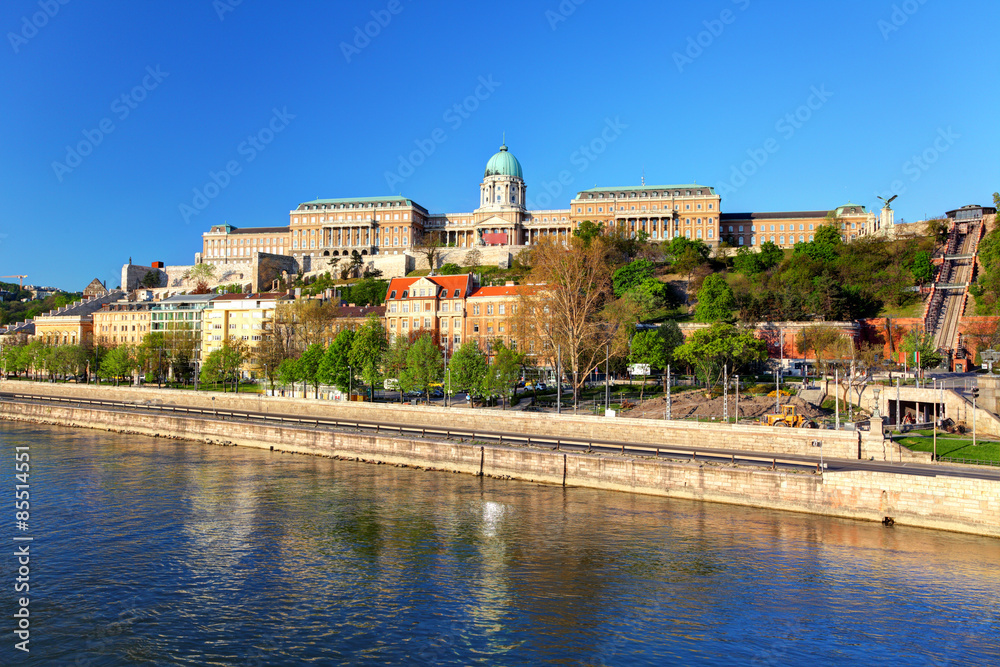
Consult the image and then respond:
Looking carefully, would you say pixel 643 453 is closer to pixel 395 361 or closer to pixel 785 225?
pixel 395 361

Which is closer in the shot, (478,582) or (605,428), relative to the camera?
(478,582)

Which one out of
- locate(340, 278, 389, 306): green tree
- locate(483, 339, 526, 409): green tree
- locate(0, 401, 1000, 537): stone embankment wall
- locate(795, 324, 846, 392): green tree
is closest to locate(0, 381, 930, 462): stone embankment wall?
locate(0, 401, 1000, 537): stone embankment wall

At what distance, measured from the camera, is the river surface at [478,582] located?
18062 millimetres

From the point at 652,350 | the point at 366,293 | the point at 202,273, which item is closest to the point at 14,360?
the point at 366,293

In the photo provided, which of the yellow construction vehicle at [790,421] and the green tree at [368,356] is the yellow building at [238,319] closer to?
the green tree at [368,356]

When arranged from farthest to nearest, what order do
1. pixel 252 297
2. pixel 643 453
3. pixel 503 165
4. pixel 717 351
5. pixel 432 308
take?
1. pixel 503 165
2. pixel 252 297
3. pixel 432 308
4. pixel 717 351
5. pixel 643 453

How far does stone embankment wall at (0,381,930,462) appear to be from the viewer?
35.8m

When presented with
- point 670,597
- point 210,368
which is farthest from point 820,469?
point 210,368

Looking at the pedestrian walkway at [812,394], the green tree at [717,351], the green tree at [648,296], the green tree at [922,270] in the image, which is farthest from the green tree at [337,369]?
the green tree at [922,270]

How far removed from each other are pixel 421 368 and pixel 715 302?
4050cm

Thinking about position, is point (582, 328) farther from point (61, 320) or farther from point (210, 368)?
point (61, 320)

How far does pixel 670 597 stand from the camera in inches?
843

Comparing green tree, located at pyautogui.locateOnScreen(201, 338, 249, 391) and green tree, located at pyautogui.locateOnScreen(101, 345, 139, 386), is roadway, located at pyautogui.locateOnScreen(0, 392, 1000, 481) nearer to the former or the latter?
green tree, located at pyautogui.locateOnScreen(201, 338, 249, 391)

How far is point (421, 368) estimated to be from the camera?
204ft
